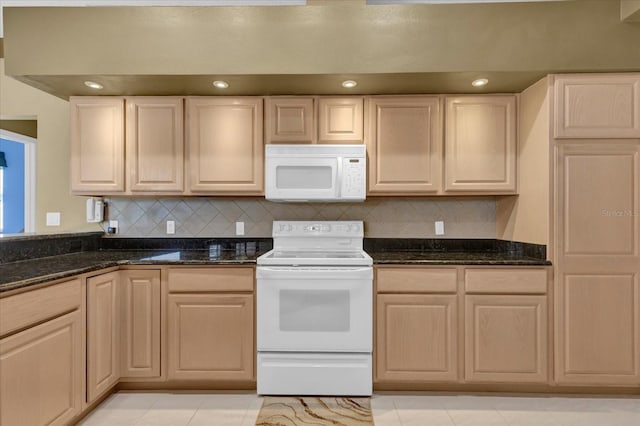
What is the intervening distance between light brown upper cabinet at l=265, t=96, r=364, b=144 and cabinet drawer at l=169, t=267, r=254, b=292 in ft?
3.25

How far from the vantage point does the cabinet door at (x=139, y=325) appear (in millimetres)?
2299

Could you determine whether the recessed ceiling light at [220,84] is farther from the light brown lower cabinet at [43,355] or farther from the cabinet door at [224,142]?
the light brown lower cabinet at [43,355]

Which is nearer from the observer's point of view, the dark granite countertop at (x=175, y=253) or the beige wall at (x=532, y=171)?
the dark granite countertop at (x=175, y=253)

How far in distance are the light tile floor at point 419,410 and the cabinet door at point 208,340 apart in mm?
157

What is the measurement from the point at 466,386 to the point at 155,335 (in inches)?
80.2

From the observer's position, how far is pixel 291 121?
2.63 m

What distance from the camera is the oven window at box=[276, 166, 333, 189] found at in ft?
8.50

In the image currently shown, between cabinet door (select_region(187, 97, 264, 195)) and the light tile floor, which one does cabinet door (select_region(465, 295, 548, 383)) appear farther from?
cabinet door (select_region(187, 97, 264, 195))

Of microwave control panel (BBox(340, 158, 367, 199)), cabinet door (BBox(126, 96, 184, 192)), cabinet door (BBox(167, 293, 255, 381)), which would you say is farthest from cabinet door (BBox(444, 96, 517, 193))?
cabinet door (BBox(126, 96, 184, 192))

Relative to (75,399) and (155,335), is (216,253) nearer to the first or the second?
(155,335)

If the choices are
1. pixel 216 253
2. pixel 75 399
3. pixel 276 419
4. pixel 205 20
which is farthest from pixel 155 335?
pixel 205 20

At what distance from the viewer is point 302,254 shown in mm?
2729

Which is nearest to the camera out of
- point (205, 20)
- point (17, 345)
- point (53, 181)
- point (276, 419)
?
point (17, 345)

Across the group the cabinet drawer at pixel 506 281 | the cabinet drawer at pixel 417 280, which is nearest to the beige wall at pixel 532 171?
the cabinet drawer at pixel 506 281
